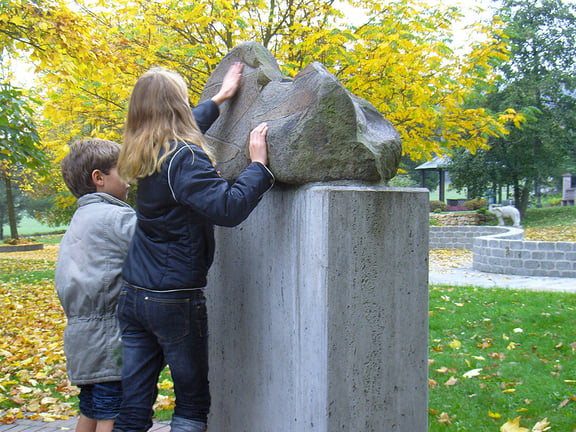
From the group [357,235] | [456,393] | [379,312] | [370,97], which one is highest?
[370,97]

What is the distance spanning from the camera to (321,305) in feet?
6.72

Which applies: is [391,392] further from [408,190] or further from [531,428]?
[531,428]

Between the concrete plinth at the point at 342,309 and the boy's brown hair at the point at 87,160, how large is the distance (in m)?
0.78

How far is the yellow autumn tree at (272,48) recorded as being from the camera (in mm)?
6641

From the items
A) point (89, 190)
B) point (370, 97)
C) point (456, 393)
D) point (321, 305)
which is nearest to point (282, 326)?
point (321, 305)

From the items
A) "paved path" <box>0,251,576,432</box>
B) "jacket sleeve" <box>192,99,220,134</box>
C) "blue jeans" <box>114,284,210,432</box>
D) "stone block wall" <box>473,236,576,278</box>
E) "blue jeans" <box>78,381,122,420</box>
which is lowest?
"paved path" <box>0,251,576,432</box>

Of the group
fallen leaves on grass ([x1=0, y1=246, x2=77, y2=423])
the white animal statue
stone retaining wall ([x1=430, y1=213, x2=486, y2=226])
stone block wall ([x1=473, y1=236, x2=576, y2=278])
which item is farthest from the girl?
stone retaining wall ([x1=430, y1=213, x2=486, y2=226])

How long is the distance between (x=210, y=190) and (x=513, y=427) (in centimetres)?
258

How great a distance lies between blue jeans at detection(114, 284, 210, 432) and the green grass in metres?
1.90

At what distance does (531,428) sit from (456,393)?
73cm

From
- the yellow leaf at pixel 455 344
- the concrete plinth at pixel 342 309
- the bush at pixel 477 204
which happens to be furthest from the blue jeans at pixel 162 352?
the bush at pixel 477 204

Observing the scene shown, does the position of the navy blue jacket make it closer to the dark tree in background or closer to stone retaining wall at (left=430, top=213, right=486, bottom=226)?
stone retaining wall at (left=430, top=213, right=486, bottom=226)

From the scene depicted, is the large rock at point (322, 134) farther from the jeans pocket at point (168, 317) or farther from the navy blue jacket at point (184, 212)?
the jeans pocket at point (168, 317)

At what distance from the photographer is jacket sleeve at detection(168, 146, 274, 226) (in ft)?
6.74
